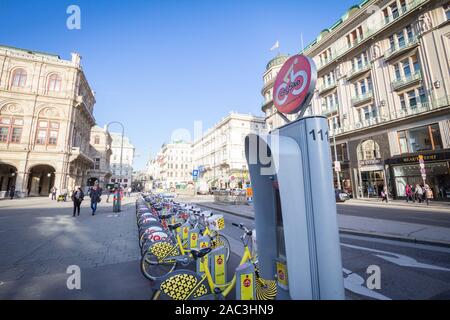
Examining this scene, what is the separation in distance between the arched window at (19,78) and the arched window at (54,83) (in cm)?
297

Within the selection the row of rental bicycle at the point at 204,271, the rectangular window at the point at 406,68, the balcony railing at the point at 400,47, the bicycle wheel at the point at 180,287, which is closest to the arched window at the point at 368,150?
the rectangular window at the point at 406,68

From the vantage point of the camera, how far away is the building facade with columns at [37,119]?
29094mm

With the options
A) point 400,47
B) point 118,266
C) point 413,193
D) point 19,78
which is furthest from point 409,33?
point 19,78

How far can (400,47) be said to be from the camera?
20.2 m

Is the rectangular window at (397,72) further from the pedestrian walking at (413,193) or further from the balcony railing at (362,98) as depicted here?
the pedestrian walking at (413,193)

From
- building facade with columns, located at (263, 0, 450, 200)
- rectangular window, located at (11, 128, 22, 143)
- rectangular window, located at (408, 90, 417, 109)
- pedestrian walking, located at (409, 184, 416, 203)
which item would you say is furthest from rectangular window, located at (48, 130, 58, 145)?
rectangular window, located at (408, 90, 417, 109)

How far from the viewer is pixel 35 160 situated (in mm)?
29609

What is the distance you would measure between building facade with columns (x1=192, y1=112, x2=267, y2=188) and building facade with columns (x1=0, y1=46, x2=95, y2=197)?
2896cm

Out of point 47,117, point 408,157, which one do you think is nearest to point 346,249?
point 408,157

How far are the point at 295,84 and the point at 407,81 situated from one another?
24.5 metres

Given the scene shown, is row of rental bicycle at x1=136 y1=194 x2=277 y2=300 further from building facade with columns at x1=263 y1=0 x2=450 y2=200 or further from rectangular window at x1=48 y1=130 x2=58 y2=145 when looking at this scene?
rectangular window at x1=48 y1=130 x2=58 y2=145
